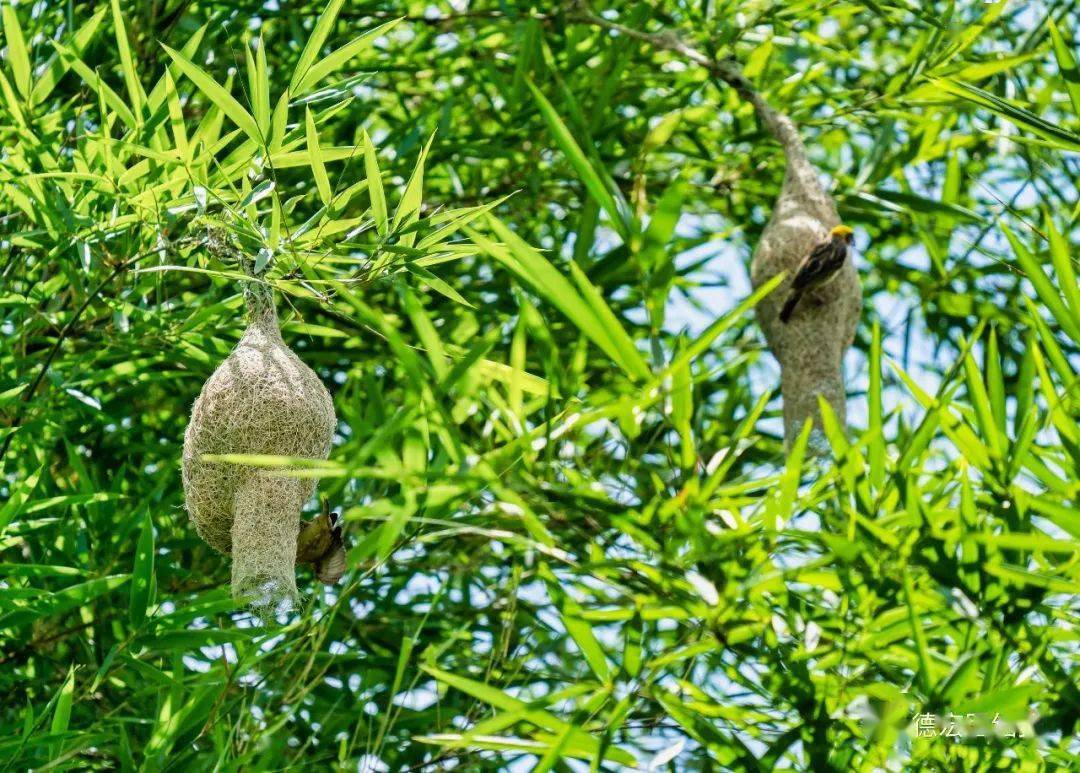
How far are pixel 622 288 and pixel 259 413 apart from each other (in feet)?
5.67

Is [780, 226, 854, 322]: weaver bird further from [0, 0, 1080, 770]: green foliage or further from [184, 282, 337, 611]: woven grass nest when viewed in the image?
[184, 282, 337, 611]: woven grass nest

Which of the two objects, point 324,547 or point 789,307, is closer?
point 324,547

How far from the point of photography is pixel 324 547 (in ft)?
6.33

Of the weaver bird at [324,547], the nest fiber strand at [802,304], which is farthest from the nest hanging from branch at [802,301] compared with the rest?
the weaver bird at [324,547]

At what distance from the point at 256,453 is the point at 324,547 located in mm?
159

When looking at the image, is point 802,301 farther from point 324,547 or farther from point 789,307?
point 324,547

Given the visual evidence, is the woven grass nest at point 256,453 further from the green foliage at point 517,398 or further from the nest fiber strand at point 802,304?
the nest fiber strand at point 802,304

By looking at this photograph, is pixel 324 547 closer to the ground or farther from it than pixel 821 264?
closer to the ground

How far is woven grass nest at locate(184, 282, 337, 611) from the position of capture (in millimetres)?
1828

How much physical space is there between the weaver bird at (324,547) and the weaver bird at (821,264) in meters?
0.84

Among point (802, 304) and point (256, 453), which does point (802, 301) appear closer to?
point (802, 304)

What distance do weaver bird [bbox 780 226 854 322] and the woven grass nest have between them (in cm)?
82

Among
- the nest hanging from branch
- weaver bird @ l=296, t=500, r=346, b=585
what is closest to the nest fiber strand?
the nest hanging from branch

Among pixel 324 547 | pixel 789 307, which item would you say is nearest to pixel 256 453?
pixel 324 547
